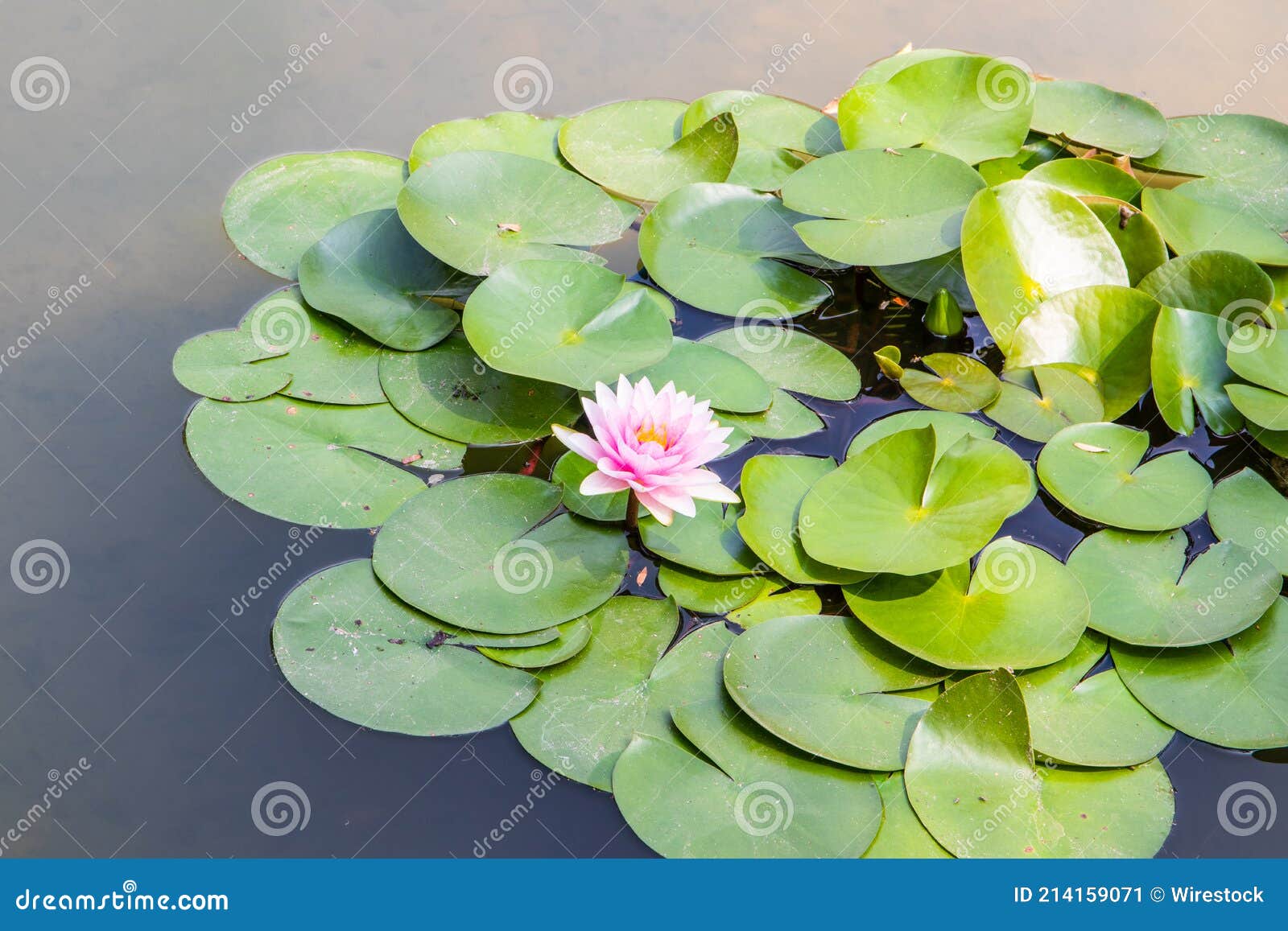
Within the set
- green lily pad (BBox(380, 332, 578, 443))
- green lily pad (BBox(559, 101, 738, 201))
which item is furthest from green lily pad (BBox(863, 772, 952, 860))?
green lily pad (BBox(559, 101, 738, 201))

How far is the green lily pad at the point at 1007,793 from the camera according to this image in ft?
7.07

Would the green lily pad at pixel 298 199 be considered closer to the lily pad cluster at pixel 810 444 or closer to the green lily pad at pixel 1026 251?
the lily pad cluster at pixel 810 444

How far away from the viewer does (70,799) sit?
221cm

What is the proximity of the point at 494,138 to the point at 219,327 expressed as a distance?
3.80 ft

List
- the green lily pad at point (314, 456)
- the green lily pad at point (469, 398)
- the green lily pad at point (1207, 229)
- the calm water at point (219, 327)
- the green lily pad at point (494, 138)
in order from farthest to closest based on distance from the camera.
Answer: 1. the green lily pad at point (494, 138)
2. the green lily pad at point (1207, 229)
3. the green lily pad at point (469, 398)
4. the green lily pad at point (314, 456)
5. the calm water at point (219, 327)

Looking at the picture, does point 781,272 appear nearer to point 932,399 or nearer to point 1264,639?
point 932,399

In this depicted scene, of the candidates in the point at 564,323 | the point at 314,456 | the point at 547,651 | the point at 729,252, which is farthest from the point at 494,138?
the point at 547,651

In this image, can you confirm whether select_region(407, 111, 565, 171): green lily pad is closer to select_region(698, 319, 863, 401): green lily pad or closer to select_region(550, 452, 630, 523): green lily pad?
select_region(698, 319, 863, 401): green lily pad

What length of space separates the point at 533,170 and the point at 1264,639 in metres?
2.48

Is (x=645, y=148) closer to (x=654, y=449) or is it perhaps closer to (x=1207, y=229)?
(x=654, y=449)

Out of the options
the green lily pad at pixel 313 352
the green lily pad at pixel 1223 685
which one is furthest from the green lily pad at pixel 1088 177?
the green lily pad at pixel 313 352

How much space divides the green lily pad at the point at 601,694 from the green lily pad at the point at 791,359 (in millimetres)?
890

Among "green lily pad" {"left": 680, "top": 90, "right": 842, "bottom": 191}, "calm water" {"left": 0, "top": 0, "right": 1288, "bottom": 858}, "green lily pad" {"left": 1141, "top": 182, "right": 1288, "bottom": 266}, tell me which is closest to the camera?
"calm water" {"left": 0, "top": 0, "right": 1288, "bottom": 858}

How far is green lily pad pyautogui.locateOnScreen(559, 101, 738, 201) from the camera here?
3.46m
